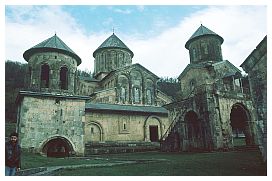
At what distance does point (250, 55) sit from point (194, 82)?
15.2m

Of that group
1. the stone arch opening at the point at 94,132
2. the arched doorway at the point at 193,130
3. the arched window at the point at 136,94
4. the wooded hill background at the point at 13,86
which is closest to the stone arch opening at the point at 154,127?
the arched window at the point at 136,94

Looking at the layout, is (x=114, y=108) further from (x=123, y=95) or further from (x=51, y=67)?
(x=51, y=67)

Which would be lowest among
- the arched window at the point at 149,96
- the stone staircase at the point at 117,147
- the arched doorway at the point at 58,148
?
the stone staircase at the point at 117,147

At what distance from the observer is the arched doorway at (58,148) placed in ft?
51.2

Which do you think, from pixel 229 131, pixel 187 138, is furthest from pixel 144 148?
pixel 229 131

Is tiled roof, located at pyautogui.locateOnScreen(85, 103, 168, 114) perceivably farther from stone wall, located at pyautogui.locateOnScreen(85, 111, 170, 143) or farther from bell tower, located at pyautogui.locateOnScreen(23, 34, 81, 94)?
bell tower, located at pyautogui.locateOnScreen(23, 34, 81, 94)

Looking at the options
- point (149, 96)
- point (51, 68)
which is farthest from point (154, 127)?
point (51, 68)

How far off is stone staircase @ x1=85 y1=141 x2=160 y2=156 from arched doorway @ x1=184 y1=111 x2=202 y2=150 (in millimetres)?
5308

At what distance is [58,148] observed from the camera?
17172 millimetres

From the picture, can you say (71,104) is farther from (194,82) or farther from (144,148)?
(194,82)

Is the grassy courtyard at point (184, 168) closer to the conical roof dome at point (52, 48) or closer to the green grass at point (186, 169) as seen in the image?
the green grass at point (186, 169)

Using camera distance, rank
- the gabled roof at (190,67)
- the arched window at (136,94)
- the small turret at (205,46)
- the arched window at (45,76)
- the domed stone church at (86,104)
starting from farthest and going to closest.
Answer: the arched window at (136,94) < the small turret at (205,46) < the gabled roof at (190,67) < the arched window at (45,76) < the domed stone church at (86,104)

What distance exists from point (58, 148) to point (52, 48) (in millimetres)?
6530

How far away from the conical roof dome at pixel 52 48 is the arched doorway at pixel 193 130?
8.43 m
